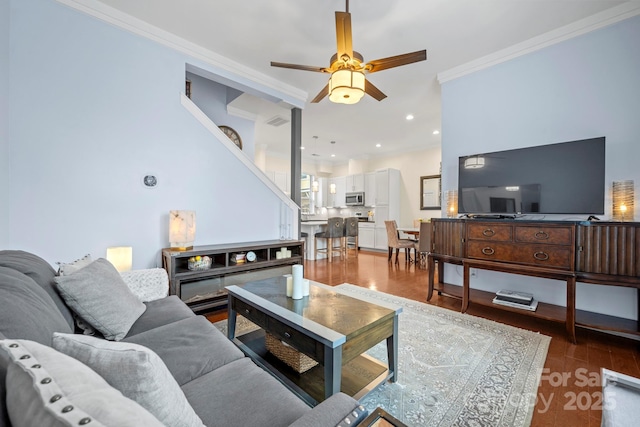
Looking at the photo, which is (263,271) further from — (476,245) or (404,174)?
(404,174)

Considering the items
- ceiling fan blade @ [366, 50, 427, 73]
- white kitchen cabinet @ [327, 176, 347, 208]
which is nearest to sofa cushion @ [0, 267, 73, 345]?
ceiling fan blade @ [366, 50, 427, 73]

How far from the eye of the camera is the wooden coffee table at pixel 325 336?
4.51ft

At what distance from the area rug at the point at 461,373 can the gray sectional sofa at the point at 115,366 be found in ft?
2.94

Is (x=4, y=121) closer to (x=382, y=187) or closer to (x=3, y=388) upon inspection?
(x=3, y=388)

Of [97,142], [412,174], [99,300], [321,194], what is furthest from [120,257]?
[321,194]

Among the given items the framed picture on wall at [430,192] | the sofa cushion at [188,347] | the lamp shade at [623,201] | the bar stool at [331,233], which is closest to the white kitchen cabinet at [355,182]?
the framed picture on wall at [430,192]

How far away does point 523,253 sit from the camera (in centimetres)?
257

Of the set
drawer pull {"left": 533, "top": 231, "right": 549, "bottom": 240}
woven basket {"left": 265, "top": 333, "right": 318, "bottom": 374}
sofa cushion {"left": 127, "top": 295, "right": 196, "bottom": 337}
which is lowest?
woven basket {"left": 265, "top": 333, "right": 318, "bottom": 374}

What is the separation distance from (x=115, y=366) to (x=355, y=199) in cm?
788

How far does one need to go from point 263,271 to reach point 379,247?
193 inches

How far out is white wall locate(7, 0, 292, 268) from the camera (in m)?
2.23

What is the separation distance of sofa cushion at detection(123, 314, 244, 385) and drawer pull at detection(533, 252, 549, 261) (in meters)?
2.70

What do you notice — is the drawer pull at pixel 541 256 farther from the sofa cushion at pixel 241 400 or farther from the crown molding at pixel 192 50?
the crown molding at pixel 192 50

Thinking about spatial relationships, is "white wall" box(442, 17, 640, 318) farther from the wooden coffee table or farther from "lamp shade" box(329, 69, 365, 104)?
the wooden coffee table
